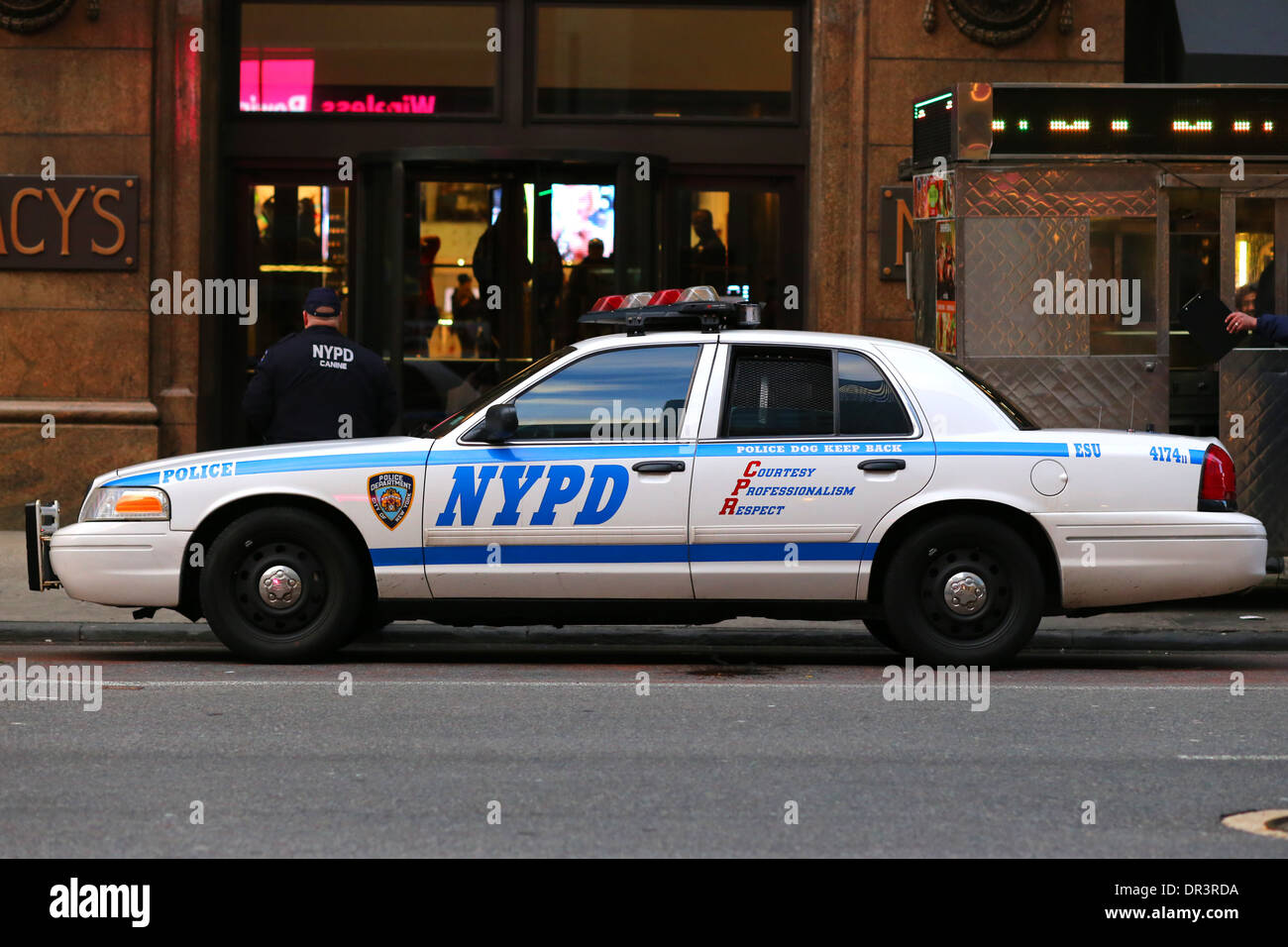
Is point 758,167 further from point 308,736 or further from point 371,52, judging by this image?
point 308,736

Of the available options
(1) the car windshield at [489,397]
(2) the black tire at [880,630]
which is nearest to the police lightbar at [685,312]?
(1) the car windshield at [489,397]

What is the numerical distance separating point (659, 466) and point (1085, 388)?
3667 mm

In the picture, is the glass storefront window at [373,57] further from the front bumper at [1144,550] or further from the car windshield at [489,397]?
the front bumper at [1144,550]

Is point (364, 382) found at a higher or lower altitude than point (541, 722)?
higher

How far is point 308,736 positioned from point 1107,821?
2927mm

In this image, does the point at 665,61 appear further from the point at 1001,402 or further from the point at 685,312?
the point at 1001,402

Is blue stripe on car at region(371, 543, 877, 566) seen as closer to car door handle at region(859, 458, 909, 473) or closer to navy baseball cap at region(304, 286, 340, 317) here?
car door handle at region(859, 458, 909, 473)

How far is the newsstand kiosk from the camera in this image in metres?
11.2

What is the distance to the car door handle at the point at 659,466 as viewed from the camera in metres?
8.77

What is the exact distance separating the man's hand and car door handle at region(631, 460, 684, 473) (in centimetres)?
392

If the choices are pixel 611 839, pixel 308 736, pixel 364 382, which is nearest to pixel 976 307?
pixel 364 382
